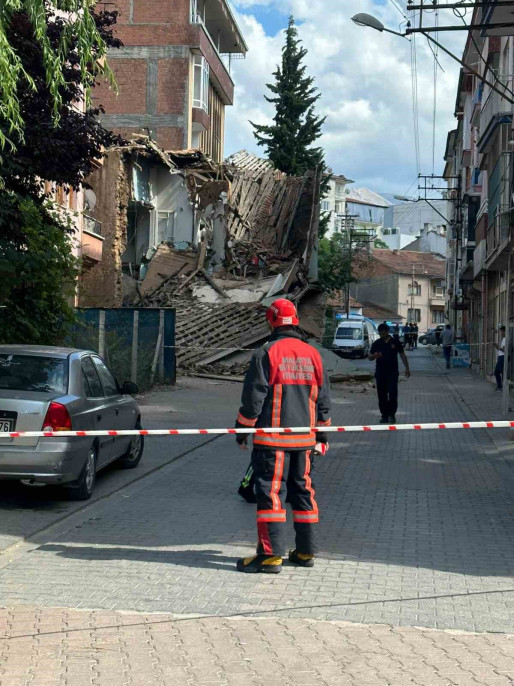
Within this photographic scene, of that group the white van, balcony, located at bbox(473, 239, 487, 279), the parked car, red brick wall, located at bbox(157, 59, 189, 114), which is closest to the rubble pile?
red brick wall, located at bbox(157, 59, 189, 114)

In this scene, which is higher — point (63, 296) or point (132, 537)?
point (63, 296)

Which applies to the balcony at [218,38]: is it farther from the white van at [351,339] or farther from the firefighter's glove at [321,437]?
the firefighter's glove at [321,437]

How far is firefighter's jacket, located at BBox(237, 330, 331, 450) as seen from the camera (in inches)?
263

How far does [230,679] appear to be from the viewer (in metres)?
4.63

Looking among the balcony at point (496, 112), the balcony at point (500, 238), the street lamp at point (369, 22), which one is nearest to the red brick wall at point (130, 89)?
the balcony at point (496, 112)

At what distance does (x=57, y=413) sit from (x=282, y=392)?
2762 mm

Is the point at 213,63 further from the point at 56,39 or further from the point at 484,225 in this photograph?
the point at 56,39

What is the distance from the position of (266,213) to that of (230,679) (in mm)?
34663

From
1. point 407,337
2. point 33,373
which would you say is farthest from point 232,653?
point 407,337

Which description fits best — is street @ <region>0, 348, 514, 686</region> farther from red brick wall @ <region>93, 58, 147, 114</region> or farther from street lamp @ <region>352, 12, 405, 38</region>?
red brick wall @ <region>93, 58, 147, 114</region>

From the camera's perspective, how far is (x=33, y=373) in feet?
30.6

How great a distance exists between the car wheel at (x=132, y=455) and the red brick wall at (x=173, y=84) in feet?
107

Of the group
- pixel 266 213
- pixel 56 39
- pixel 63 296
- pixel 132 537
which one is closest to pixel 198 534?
pixel 132 537

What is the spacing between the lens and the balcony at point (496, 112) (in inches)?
1031
